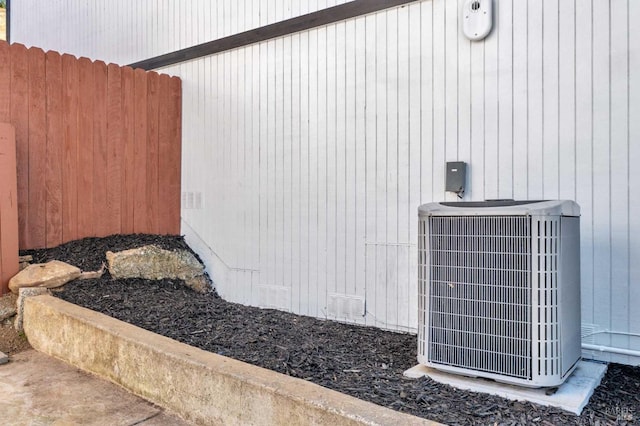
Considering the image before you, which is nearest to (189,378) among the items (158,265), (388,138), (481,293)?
(481,293)

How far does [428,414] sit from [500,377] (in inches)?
17.1

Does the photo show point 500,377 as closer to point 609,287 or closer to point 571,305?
point 571,305

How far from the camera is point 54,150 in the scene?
451cm

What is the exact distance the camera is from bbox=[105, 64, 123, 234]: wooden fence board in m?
4.88

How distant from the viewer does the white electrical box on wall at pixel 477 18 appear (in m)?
3.14

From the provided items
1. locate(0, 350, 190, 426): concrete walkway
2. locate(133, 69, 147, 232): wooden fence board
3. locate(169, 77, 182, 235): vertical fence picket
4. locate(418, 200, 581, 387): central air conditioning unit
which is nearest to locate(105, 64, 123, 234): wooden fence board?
A: locate(133, 69, 147, 232): wooden fence board

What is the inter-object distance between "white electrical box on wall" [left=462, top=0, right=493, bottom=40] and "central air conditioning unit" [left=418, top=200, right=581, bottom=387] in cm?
145

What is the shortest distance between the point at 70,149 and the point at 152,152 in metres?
0.82

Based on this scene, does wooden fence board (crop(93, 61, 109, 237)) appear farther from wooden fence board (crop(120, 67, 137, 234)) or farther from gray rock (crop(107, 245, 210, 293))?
gray rock (crop(107, 245, 210, 293))

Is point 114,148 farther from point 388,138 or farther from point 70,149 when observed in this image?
point 388,138

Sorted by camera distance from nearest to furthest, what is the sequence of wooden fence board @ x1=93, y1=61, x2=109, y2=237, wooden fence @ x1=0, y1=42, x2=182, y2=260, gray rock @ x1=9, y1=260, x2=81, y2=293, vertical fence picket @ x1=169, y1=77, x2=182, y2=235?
gray rock @ x1=9, y1=260, x2=81, y2=293
wooden fence @ x1=0, y1=42, x2=182, y2=260
wooden fence board @ x1=93, y1=61, x2=109, y2=237
vertical fence picket @ x1=169, y1=77, x2=182, y2=235

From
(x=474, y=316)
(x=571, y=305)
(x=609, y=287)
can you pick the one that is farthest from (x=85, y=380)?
(x=609, y=287)

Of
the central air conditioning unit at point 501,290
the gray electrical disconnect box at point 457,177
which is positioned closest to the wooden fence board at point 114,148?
the gray electrical disconnect box at point 457,177

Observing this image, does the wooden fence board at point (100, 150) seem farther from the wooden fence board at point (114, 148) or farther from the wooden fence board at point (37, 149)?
the wooden fence board at point (37, 149)
